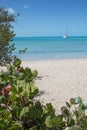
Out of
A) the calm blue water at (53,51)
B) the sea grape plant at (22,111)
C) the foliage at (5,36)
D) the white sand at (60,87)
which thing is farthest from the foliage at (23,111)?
the calm blue water at (53,51)

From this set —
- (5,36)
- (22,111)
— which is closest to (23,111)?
(22,111)

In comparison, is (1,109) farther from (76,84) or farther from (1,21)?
(76,84)

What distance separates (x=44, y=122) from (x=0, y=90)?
37 centimetres

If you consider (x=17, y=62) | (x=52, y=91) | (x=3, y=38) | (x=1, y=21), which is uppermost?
(x=1, y=21)

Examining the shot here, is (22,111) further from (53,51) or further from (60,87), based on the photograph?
(53,51)

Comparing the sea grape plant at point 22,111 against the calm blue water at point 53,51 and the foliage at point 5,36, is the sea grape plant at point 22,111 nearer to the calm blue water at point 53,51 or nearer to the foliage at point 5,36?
the foliage at point 5,36

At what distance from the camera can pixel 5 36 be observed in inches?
273

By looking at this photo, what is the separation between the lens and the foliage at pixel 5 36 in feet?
22.8

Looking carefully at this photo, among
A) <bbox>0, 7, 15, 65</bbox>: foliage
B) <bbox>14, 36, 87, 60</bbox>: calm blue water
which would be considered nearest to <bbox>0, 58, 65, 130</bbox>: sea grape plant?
<bbox>0, 7, 15, 65</bbox>: foliage

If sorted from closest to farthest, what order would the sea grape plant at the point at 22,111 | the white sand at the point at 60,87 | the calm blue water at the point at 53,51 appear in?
the sea grape plant at the point at 22,111, the white sand at the point at 60,87, the calm blue water at the point at 53,51

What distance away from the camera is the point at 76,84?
8.27 m

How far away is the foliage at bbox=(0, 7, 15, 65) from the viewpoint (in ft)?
22.8

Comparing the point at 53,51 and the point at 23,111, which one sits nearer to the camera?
the point at 23,111

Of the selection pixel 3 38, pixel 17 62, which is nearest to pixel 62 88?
pixel 3 38
